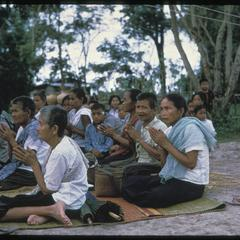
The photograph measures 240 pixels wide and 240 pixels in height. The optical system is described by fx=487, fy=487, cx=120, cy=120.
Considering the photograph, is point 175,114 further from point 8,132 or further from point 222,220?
point 8,132

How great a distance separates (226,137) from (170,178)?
27.8 feet

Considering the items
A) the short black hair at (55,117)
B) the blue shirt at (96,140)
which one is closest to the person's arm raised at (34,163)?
the short black hair at (55,117)

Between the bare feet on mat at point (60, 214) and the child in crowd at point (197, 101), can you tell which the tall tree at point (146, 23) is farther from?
the bare feet on mat at point (60, 214)

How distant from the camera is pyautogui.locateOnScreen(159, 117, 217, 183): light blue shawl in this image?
4.89 m

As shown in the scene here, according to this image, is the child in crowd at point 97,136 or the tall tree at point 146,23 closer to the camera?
the child in crowd at point 97,136

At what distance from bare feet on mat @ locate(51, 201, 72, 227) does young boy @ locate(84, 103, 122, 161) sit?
2639 mm

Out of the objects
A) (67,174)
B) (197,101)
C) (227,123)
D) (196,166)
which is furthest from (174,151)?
(227,123)

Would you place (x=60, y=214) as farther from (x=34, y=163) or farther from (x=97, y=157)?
(x=97, y=157)

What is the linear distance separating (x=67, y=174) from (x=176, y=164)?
1222mm

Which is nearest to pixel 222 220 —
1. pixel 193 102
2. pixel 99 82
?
pixel 193 102

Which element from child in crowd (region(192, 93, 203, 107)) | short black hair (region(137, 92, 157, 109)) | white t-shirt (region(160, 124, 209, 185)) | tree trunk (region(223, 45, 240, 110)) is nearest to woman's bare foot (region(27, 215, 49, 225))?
white t-shirt (region(160, 124, 209, 185))

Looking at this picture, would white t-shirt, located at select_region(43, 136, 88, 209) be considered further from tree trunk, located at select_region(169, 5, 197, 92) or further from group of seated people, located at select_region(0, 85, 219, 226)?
tree trunk, located at select_region(169, 5, 197, 92)

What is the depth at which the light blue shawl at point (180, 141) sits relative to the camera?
16.1 ft

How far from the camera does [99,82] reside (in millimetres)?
27562
